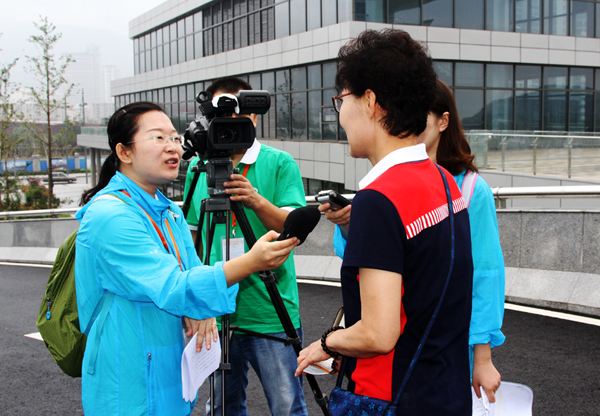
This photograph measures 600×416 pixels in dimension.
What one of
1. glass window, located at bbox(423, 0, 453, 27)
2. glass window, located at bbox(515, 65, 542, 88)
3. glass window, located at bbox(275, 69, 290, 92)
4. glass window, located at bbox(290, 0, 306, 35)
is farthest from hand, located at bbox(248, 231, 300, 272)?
glass window, located at bbox(515, 65, 542, 88)

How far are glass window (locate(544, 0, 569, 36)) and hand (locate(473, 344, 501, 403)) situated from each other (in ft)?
80.3

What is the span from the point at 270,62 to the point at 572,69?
13.9m

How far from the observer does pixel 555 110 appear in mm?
23500

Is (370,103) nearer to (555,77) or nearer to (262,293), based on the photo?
(262,293)

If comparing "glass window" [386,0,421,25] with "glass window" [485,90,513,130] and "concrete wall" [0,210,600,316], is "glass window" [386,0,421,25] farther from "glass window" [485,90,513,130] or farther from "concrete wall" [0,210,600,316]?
"concrete wall" [0,210,600,316]

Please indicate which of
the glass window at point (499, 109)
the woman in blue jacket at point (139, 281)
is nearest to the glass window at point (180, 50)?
the glass window at point (499, 109)

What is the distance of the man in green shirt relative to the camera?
2695mm

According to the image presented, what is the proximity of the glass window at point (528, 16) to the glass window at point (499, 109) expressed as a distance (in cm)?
286

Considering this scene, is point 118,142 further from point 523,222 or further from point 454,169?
point 523,222

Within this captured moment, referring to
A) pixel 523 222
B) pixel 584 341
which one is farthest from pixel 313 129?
pixel 584 341

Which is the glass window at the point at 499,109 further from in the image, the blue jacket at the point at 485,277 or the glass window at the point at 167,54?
the glass window at the point at 167,54

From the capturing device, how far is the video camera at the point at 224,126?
2404mm

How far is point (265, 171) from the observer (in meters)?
3.03

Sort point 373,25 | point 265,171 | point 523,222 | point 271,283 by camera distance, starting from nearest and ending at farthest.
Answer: point 271,283, point 265,171, point 523,222, point 373,25
